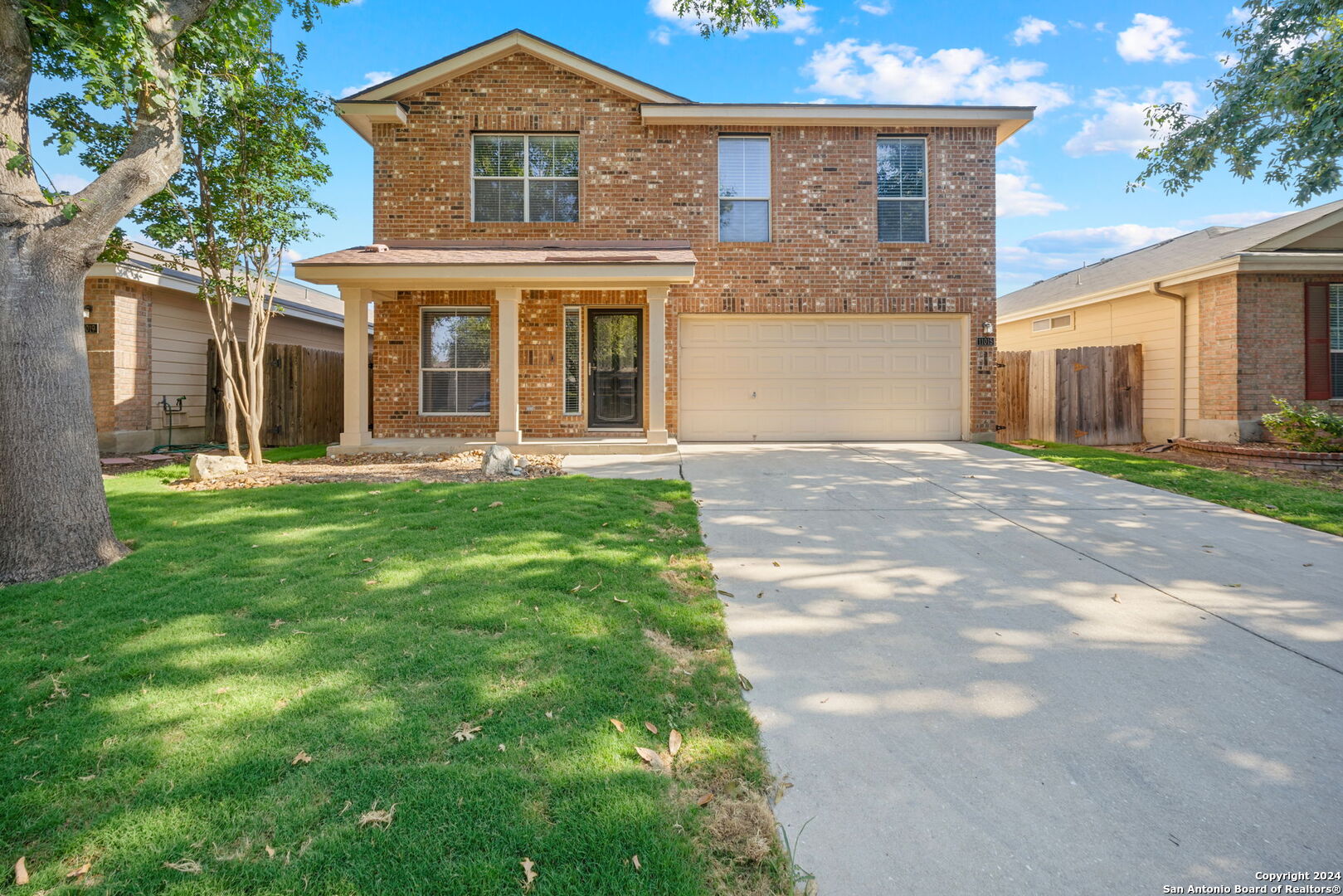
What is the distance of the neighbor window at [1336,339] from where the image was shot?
1166 centimetres

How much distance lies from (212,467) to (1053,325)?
704 inches

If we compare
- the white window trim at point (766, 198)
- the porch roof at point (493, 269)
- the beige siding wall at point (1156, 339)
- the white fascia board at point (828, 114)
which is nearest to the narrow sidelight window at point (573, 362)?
the porch roof at point (493, 269)

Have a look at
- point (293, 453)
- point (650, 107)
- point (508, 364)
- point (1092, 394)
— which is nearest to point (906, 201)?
point (650, 107)

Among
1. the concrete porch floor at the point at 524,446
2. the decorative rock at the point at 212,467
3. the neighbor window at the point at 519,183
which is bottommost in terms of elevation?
the decorative rock at the point at 212,467

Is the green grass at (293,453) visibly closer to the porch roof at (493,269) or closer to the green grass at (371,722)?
the porch roof at (493,269)

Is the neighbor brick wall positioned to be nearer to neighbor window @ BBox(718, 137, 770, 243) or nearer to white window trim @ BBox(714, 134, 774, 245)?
white window trim @ BBox(714, 134, 774, 245)

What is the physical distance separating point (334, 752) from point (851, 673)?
7.04ft

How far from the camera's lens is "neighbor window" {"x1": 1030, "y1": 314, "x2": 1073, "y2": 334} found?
16062 mm

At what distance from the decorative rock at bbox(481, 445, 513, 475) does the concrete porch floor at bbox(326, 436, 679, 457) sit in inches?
86.4

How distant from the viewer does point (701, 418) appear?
40.1 feet

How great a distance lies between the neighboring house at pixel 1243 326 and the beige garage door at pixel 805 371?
177 inches

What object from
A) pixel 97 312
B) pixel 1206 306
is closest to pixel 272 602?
pixel 97 312

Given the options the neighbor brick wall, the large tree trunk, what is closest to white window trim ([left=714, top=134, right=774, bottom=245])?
the large tree trunk

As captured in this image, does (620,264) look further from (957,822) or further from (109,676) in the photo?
(957,822)
